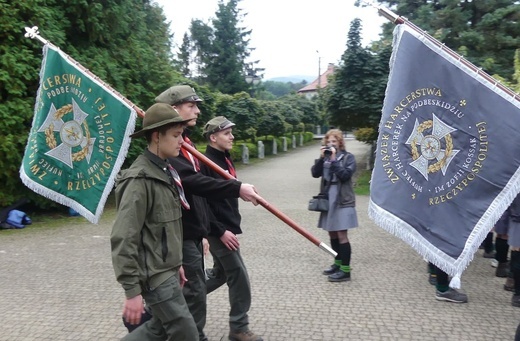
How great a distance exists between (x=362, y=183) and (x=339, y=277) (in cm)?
1012

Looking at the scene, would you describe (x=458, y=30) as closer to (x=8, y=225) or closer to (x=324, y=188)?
(x=324, y=188)

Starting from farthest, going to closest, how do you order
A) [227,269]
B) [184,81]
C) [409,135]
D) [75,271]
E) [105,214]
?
[184,81] < [105,214] < [75,271] < [409,135] < [227,269]

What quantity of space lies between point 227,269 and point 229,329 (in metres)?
0.65

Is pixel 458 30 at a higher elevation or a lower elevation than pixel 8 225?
A: higher

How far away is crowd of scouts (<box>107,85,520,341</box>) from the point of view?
115 inches

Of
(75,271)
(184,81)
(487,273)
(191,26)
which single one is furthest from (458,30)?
(191,26)

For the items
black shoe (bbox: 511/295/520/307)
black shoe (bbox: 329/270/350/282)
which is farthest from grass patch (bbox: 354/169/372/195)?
black shoe (bbox: 511/295/520/307)

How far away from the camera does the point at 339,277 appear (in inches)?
243

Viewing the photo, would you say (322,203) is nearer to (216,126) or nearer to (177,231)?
(216,126)

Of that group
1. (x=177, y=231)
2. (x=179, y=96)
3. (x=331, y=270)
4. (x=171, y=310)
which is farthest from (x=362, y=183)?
(x=171, y=310)

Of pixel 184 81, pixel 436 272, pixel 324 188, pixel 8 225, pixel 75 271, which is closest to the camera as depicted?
pixel 436 272

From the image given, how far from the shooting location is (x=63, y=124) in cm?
516

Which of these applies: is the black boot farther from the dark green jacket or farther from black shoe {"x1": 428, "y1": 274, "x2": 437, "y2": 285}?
the dark green jacket

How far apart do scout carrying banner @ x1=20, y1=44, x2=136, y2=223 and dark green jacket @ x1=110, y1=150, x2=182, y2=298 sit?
1.99 metres
